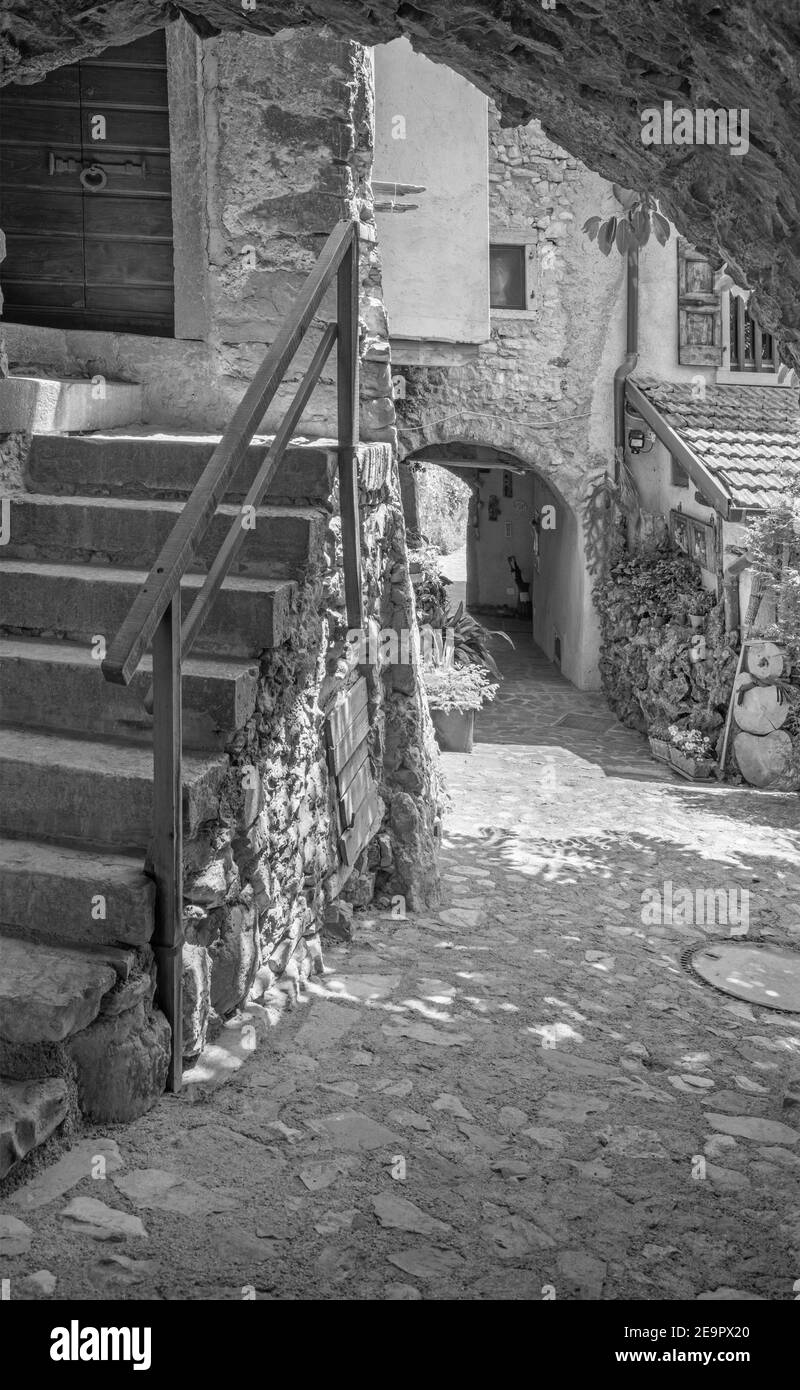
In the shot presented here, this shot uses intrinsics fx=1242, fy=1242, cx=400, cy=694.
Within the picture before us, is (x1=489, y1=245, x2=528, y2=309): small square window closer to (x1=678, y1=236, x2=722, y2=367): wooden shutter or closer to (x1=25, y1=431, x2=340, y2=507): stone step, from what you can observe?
(x1=678, y1=236, x2=722, y2=367): wooden shutter

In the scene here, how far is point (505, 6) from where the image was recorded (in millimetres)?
2695

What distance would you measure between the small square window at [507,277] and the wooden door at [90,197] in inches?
308

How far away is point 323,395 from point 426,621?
5903 millimetres

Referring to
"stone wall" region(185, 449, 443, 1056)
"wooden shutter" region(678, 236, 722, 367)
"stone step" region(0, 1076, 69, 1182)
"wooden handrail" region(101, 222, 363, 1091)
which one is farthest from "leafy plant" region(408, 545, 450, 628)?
"stone step" region(0, 1076, 69, 1182)

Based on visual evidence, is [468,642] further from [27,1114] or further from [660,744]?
[27,1114]

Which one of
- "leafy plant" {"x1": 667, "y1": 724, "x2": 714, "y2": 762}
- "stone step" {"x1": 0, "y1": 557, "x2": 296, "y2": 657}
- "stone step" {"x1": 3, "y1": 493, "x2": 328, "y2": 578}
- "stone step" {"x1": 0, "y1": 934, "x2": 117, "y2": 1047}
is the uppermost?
"stone step" {"x1": 3, "y1": 493, "x2": 328, "y2": 578}

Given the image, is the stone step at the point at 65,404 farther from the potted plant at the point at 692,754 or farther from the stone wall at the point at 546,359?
the stone wall at the point at 546,359

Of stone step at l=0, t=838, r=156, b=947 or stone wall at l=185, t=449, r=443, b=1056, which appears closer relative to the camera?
stone step at l=0, t=838, r=156, b=947

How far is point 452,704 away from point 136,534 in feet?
20.0

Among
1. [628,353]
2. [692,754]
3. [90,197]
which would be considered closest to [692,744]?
[692,754]

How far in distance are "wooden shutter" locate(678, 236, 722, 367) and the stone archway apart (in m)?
10.6

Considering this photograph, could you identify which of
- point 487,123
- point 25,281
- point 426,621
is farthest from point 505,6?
point 487,123

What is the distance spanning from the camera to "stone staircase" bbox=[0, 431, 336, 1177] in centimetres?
279
